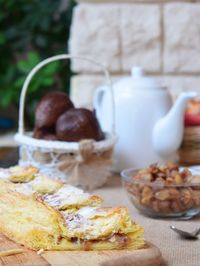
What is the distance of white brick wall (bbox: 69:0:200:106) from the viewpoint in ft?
6.97

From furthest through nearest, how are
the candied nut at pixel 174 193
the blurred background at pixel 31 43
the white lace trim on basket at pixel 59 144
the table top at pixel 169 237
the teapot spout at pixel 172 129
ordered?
the blurred background at pixel 31 43 → the teapot spout at pixel 172 129 → the white lace trim on basket at pixel 59 144 → the candied nut at pixel 174 193 → the table top at pixel 169 237

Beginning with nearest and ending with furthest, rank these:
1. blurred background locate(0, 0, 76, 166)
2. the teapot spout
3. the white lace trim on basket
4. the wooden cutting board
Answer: the wooden cutting board
the white lace trim on basket
the teapot spout
blurred background locate(0, 0, 76, 166)

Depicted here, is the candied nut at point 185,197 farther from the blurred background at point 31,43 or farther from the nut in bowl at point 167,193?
the blurred background at point 31,43

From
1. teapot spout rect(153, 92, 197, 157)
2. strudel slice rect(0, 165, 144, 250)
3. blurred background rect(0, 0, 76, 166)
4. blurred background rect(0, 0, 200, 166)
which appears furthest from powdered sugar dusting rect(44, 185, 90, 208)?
blurred background rect(0, 0, 76, 166)

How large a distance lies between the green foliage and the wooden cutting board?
2.33 metres

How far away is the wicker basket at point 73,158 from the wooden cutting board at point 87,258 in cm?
52

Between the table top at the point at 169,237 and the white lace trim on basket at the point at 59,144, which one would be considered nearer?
the table top at the point at 169,237

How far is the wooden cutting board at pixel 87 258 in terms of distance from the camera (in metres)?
0.77

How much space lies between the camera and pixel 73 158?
4.44 feet

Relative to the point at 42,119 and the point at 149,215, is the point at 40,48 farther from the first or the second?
the point at 149,215

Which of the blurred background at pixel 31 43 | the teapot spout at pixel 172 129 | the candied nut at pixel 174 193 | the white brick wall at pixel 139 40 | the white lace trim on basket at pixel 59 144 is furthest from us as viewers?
the blurred background at pixel 31 43

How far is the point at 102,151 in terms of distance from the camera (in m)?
1.39

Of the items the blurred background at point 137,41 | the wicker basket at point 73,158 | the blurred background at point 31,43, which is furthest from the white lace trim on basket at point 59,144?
the blurred background at point 31,43

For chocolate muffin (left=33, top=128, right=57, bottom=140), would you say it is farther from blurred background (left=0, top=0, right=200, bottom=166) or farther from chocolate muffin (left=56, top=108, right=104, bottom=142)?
blurred background (left=0, top=0, right=200, bottom=166)
